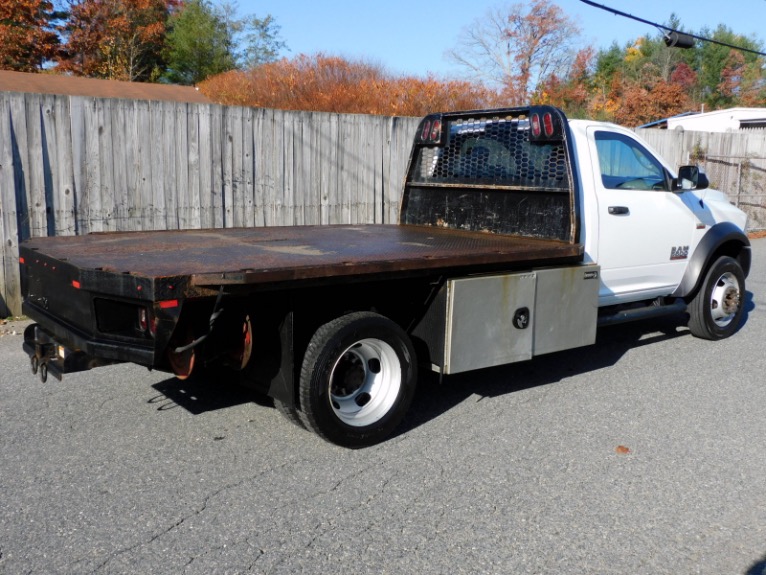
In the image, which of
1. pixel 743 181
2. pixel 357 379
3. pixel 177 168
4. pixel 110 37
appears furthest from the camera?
pixel 110 37

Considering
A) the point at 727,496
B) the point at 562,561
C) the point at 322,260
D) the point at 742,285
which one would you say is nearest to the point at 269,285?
the point at 322,260

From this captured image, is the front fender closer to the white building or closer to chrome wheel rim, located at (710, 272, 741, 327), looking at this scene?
chrome wheel rim, located at (710, 272, 741, 327)

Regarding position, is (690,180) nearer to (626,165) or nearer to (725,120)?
(626,165)

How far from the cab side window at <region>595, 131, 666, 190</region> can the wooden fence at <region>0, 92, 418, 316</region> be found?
4.33m

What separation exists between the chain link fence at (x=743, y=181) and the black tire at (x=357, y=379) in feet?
48.4

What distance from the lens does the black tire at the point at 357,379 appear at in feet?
14.4

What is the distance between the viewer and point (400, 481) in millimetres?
4262

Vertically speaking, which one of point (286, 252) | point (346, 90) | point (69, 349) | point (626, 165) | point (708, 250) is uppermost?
point (346, 90)

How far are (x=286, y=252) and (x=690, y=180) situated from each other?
13.2 feet

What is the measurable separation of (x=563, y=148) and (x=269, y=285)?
3.03 metres

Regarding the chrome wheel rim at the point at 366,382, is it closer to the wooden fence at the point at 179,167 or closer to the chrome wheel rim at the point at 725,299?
the chrome wheel rim at the point at 725,299

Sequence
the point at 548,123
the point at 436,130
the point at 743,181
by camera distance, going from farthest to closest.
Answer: the point at 743,181 → the point at 436,130 → the point at 548,123

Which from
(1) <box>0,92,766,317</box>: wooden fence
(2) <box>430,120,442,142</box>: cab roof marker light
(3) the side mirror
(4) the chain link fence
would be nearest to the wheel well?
(3) the side mirror

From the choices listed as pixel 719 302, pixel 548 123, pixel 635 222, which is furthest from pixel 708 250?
pixel 548 123
